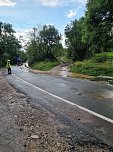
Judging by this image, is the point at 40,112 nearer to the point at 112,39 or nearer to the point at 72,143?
the point at 72,143

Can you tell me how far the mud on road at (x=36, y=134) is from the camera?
623cm

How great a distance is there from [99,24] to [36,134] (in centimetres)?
2695

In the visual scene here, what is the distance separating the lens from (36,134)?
7.20m

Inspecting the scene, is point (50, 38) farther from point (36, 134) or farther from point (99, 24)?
point (36, 134)

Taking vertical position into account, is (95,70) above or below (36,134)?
below

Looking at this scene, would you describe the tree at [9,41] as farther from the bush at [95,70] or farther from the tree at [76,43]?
the bush at [95,70]

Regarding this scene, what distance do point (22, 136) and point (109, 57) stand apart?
35887 millimetres

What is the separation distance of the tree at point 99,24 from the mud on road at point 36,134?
23158 millimetres

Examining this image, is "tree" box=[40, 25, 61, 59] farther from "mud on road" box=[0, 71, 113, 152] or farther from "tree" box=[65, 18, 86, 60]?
"mud on road" box=[0, 71, 113, 152]

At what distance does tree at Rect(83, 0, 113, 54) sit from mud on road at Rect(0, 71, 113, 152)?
23158mm

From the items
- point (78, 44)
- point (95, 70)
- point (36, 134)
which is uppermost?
point (78, 44)

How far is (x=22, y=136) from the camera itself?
706 cm

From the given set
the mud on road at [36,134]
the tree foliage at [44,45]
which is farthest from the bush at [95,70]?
the tree foliage at [44,45]

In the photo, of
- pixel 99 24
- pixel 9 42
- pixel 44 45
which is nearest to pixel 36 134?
pixel 99 24
